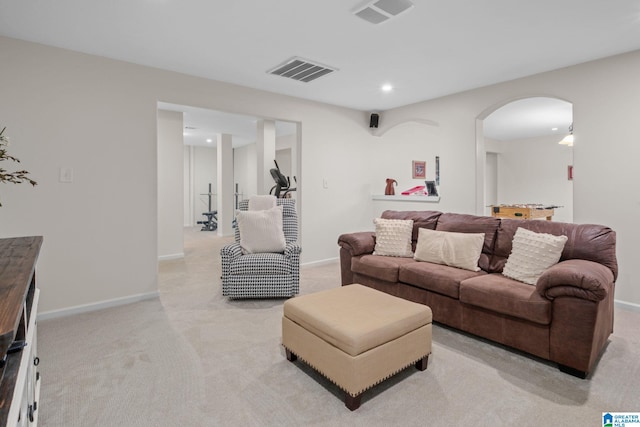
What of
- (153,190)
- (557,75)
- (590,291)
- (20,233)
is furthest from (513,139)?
(20,233)

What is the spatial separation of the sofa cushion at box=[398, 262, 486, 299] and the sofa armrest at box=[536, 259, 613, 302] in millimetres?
584

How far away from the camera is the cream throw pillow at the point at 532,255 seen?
2.54 meters

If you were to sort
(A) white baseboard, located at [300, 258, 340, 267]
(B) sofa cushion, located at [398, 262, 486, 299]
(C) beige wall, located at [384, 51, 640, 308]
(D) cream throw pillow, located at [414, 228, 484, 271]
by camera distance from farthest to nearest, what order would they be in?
(A) white baseboard, located at [300, 258, 340, 267] → (C) beige wall, located at [384, 51, 640, 308] → (D) cream throw pillow, located at [414, 228, 484, 271] → (B) sofa cushion, located at [398, 262, 486, 299]

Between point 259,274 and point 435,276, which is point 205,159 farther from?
point 435,276

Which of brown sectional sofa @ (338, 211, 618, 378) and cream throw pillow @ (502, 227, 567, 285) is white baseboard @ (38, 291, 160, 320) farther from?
cream throw pillow @ (502, 227, 567, 285)

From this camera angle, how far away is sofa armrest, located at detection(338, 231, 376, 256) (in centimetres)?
362

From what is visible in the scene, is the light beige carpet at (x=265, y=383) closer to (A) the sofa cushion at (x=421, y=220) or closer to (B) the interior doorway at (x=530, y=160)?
(A) the sofa cushion at (x=421, y=220)

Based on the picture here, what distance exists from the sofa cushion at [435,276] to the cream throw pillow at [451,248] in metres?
0.06

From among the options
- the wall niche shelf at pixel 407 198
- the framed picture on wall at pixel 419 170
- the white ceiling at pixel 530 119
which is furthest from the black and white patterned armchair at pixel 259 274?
the framed picture on wall at pixel 419 170

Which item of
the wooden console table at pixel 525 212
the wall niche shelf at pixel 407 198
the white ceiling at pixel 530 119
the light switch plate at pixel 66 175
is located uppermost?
the white ceiling at pixel 530 119

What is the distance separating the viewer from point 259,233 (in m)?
3.72

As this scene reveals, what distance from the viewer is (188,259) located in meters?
5.73

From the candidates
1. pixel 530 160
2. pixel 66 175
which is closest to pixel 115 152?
pixel 66 175

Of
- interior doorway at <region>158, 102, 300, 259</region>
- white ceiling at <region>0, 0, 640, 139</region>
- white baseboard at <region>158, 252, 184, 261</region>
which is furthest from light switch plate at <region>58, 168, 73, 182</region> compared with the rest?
white baseboard at <region>158, 252, 184, 261</region>
